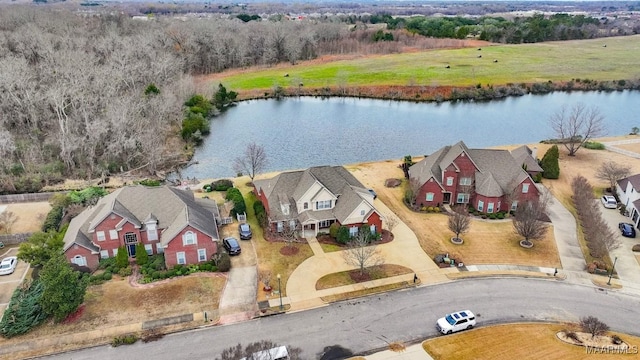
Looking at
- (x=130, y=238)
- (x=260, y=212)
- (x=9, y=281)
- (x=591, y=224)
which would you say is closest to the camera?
(x=9, y=281)

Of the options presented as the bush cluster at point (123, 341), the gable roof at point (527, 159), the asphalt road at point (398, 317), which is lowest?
the asphalt road at point (398, 317)

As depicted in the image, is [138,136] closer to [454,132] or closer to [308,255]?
[308,255]

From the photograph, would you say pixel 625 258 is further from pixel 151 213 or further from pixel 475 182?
pixel 151 213

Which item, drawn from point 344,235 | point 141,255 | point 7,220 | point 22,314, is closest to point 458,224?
point 344,235

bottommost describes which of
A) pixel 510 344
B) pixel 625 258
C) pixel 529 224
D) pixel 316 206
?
pixel 510 344

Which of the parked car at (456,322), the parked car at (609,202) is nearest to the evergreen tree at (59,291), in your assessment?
the parked car at (456,322)

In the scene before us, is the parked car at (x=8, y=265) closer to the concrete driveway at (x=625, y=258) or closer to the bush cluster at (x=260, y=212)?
the bush cluster at (x=260, y=212)

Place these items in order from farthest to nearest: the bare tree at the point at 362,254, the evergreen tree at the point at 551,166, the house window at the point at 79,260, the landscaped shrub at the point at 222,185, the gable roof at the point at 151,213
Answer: the evergreen tree at the point at 551,166
the landscaped shrub at the point at 222,185
the gable roof at the point at 151,213
the bare tree at the point at 362,254
the house window at the point at 79,260
